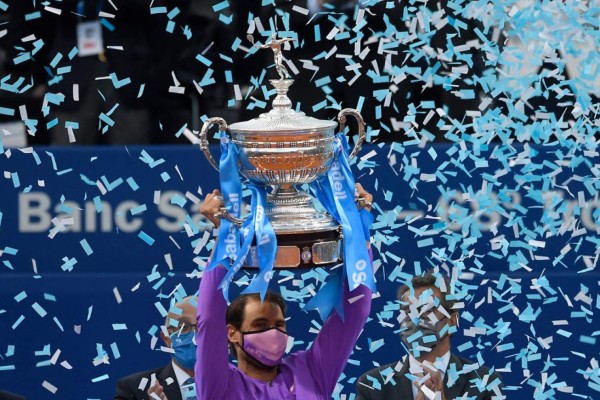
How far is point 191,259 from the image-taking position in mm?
7074

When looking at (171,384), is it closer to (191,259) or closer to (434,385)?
(191,259)

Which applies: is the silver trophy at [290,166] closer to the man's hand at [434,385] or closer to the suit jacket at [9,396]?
the man's hand at [434,385]

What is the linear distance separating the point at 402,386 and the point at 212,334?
6.07 feet

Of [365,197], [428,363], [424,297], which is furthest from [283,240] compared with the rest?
[428,363]

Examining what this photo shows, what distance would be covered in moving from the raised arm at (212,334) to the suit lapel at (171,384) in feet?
4.95

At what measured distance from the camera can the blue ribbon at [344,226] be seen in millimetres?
4734

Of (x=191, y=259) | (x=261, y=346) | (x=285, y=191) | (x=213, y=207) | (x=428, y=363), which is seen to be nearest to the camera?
(x=213, y=207)

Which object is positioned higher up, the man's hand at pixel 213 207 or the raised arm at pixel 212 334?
the man's hand at pixel 213 207

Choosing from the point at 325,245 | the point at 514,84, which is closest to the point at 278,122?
the point at 325,245

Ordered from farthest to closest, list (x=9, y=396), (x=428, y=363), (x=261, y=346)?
(x=9, y=396) → (x=428, y=363) → (x=261, y=346)

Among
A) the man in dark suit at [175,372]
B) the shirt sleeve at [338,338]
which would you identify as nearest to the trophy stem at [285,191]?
the shirt sleeve at [338,338]

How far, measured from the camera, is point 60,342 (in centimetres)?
696

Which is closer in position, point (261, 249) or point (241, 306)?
point (261, 249)

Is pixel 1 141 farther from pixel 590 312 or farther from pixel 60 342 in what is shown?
pixel 590 312
